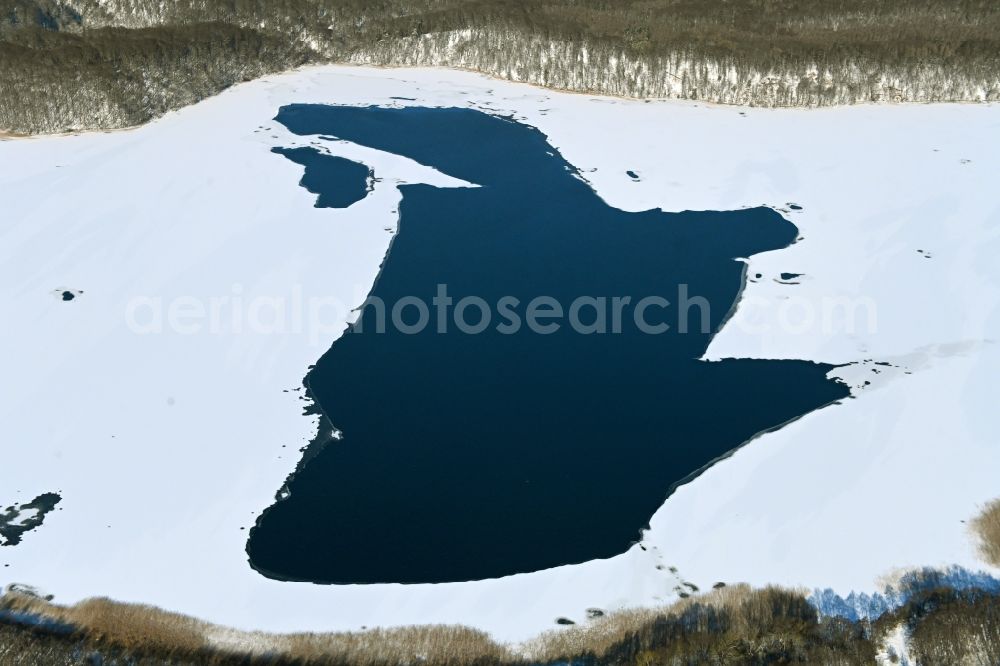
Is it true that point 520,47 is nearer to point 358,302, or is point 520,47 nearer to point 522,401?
point 358,302

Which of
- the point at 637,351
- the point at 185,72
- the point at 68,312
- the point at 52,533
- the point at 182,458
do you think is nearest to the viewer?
the point at 52,533

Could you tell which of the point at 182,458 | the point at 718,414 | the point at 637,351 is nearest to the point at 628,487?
the point at 718,414

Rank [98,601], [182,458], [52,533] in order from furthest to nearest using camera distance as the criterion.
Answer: [182,458] < [52,533] < [98,601]

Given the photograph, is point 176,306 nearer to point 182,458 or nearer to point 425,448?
point 182,458

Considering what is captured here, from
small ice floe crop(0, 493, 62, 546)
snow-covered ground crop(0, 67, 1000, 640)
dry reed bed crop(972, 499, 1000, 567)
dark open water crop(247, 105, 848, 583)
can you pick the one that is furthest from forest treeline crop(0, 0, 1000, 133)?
dry reed bed crop(972, 499, 1000, 567)

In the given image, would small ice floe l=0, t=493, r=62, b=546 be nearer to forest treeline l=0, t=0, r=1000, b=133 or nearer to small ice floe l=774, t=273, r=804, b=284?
small ice floe l=774, t=273, r=804, b=284

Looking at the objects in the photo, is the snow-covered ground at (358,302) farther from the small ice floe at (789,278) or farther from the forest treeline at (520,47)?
the forest treeline at (520,47)
